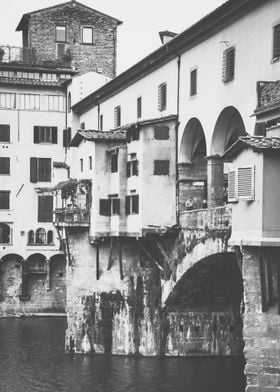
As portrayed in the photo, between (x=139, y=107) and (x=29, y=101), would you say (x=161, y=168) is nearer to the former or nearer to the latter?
(x=139, y=107)

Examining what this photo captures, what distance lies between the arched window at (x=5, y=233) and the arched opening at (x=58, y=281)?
3.78 m

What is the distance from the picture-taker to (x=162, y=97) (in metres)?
52.2

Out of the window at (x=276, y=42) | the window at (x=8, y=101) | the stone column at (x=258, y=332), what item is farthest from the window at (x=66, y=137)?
A: the stone column at (x=258, y=332)

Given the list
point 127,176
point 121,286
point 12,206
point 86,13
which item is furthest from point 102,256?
point 86,13

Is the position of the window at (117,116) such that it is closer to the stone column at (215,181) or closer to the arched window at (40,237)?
the stone column at (215,181)

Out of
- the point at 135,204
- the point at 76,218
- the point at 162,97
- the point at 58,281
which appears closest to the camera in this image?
the point at 135,204

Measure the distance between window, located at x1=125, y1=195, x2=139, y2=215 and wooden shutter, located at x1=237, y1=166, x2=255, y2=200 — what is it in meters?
19.9

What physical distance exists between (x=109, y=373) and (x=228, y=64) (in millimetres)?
17056

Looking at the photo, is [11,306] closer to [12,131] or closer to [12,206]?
[12,206]

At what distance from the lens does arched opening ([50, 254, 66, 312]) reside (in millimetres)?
77000

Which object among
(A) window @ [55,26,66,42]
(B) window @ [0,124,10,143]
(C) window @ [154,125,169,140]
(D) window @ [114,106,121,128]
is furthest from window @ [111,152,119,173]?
(A) window @ [55,26,66,42]

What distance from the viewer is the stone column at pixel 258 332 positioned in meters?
30.1

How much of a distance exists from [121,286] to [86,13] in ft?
112

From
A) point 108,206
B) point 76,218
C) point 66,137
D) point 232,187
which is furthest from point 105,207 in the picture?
point 66,137
